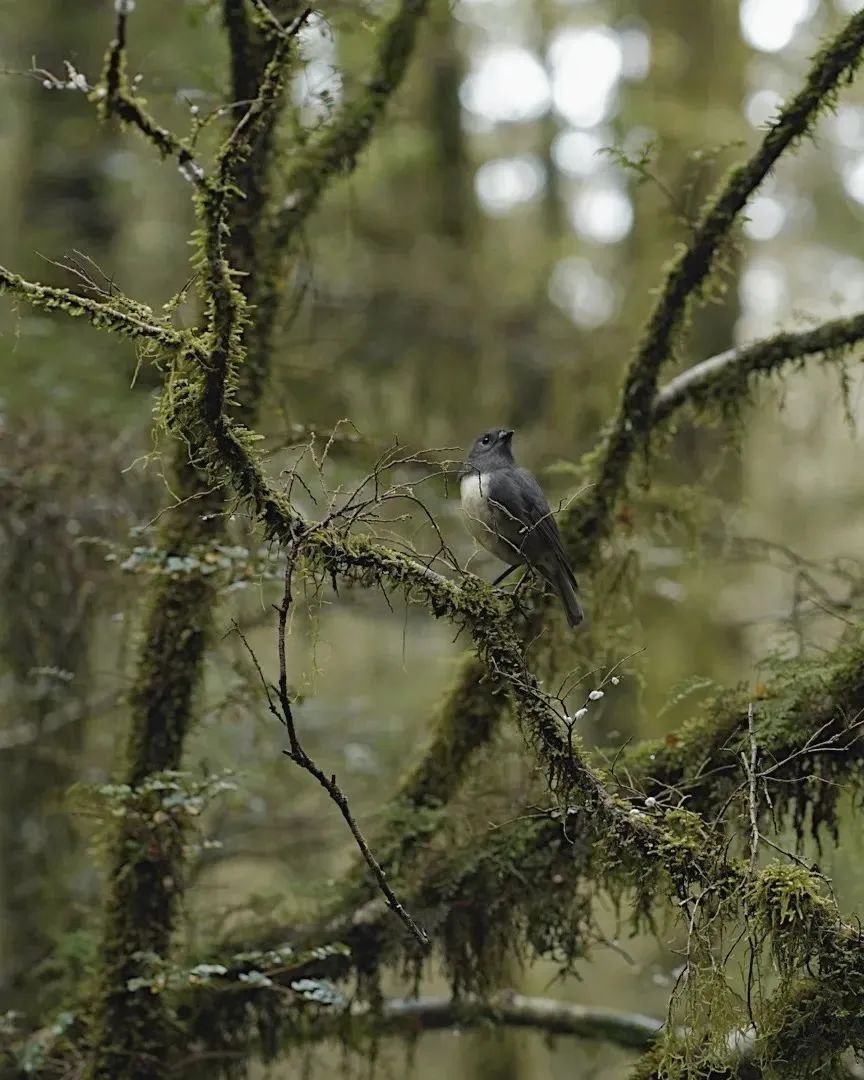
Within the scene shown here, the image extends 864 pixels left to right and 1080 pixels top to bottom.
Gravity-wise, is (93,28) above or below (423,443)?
above

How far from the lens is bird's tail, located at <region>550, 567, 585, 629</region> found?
13.1 feet

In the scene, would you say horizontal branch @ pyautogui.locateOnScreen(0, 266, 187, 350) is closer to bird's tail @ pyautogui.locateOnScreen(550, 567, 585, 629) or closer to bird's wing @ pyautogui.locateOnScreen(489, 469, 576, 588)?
bird's wing @ pyautogui.locateOnScreen(489, 469, 576, 588)

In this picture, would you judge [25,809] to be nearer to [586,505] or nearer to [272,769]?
[272,769]

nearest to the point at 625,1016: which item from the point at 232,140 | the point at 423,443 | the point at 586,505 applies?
the point at 586,505

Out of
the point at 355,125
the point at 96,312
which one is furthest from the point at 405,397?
the point at 96,312

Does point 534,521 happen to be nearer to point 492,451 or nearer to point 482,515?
point 482,515

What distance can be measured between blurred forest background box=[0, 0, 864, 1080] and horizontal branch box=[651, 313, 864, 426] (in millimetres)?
122

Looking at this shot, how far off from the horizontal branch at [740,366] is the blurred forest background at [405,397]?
0.40ft

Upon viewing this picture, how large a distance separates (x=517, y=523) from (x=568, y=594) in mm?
317

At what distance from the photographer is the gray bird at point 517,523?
13.0ft

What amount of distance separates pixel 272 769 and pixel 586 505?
2.64m

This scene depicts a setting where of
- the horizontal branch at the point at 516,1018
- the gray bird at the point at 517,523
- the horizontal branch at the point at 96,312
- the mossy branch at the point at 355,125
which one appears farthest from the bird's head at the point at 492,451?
the horizontal branch at the point at 516,1018

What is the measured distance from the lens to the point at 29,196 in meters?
7.93

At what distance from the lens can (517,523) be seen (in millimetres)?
4016
